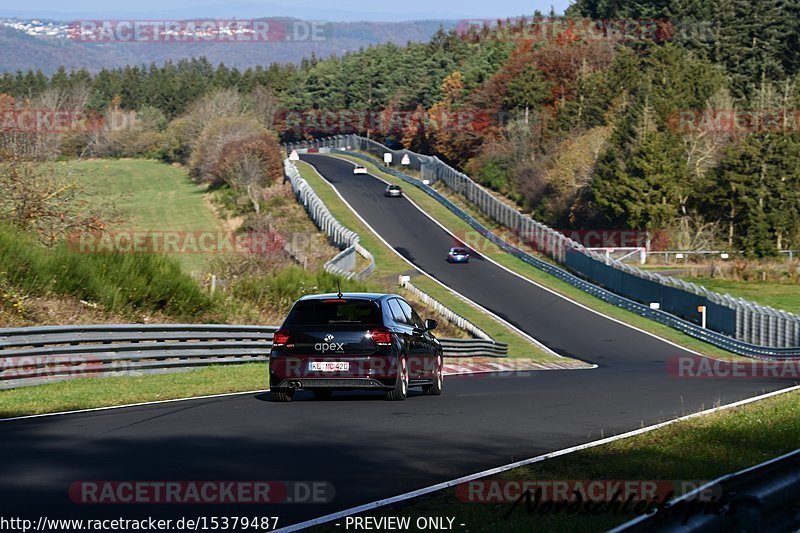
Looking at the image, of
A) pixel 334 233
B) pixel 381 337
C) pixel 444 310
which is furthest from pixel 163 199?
pixel 381 337

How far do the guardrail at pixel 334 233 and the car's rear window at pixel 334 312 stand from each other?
31882 mm

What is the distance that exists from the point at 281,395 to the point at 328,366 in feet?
3.03

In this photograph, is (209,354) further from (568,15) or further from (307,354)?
(568,15)

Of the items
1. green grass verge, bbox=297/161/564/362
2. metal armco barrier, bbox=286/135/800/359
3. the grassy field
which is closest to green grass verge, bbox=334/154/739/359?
metal armco barrier, bbox=286/135/800/359

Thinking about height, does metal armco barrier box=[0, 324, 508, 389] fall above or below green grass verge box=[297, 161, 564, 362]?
above

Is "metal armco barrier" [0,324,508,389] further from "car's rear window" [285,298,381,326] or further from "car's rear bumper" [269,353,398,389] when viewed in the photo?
"car's rear window" [285,298,381,326]

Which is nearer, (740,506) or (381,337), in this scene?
(740,506)

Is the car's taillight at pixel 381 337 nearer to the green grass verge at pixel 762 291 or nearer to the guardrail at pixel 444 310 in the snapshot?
the guardrail at pixel 444 310

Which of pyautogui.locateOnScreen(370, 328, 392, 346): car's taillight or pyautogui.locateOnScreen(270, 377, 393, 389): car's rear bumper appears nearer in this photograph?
pyautogui.locateOnScreen(270, 377, 393, 389): car's rear bumper

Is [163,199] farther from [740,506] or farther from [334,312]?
[740,506]

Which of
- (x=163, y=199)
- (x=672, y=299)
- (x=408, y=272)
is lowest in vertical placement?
(x=163, y=199)

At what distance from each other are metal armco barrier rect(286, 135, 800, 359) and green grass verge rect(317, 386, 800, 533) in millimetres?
29529

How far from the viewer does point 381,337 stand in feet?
49.5

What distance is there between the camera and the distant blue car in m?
67.9
